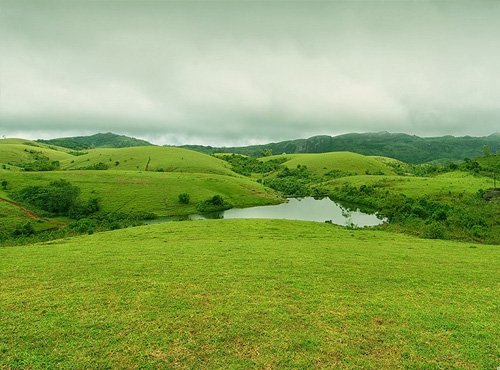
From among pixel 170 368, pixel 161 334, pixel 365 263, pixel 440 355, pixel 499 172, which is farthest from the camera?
pixel 499 172

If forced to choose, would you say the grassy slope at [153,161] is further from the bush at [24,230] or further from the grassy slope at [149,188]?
the bush at [24,230]

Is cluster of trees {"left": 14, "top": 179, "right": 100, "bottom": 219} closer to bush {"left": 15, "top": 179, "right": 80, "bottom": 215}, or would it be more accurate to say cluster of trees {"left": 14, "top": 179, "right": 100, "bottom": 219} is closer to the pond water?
bush {"left": 15, "top": 179, "right": 80, "bottom": 215}

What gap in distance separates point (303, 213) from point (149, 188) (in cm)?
5657

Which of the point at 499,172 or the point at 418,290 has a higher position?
the point at 499,172

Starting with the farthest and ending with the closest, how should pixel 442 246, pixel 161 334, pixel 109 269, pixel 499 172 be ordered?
pixel 499 172, pixel 442 246, pixel 109 269, pixel 161 334

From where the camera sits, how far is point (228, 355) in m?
12.6

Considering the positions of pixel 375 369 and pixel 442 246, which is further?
pixel 442 246

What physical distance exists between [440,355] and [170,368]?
10.5m

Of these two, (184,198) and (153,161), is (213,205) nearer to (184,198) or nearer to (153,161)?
(184,198)

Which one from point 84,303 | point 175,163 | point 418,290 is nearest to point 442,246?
point 418,290

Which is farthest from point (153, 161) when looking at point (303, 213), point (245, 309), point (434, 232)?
Answer: point (245, 309)

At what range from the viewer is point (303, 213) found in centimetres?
10188

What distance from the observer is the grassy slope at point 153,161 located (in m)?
169

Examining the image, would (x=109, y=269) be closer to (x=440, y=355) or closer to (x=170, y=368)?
(x=170, y=368)
